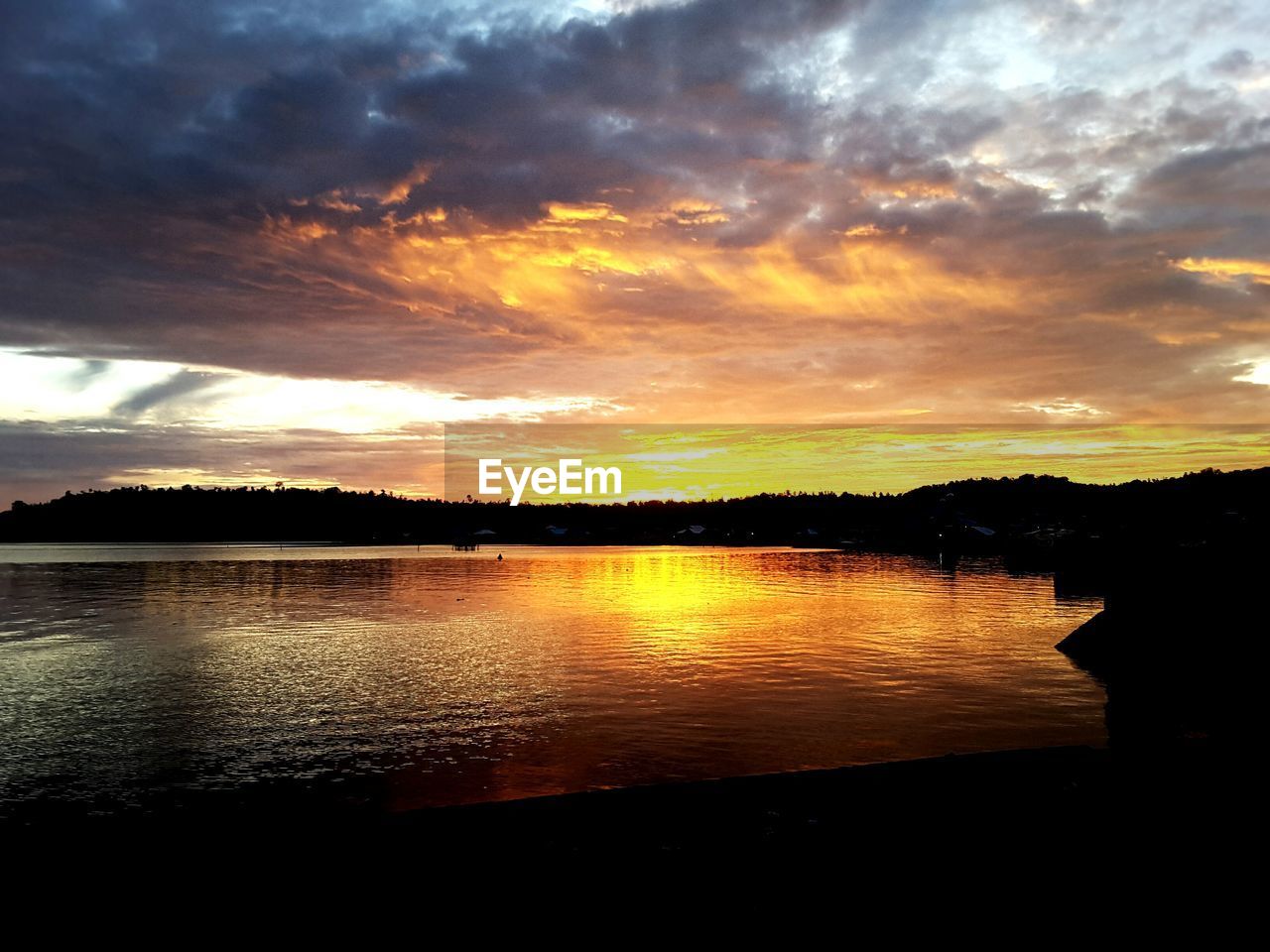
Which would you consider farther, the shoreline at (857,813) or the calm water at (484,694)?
the calm water at (484,694)

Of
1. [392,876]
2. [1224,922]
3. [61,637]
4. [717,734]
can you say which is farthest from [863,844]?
[61,637]

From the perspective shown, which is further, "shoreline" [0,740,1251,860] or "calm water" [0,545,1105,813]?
"calm water" [0,545,1105,813]

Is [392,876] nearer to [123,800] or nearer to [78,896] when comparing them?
[78,896]

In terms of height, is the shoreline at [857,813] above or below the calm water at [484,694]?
above

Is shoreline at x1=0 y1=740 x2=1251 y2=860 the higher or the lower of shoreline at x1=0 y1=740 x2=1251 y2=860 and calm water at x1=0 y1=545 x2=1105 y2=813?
the higher

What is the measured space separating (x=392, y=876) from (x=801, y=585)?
2874 inches

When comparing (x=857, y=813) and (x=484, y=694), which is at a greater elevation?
(x=857, y=813)

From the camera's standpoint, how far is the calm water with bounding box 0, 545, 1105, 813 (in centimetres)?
1766

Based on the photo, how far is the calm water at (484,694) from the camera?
17656 mm

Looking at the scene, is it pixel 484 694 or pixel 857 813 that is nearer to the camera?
pixel 857 813

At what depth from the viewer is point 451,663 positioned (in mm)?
33375

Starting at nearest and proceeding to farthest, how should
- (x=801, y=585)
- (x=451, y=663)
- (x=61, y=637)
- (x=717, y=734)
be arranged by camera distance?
1. (x=717, y=734)
2. (x=451, y=663)
3. (x=61, y=637)
4. (x=801, y=585)

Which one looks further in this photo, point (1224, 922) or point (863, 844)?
point (863, 844)

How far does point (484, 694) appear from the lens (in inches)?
1061
